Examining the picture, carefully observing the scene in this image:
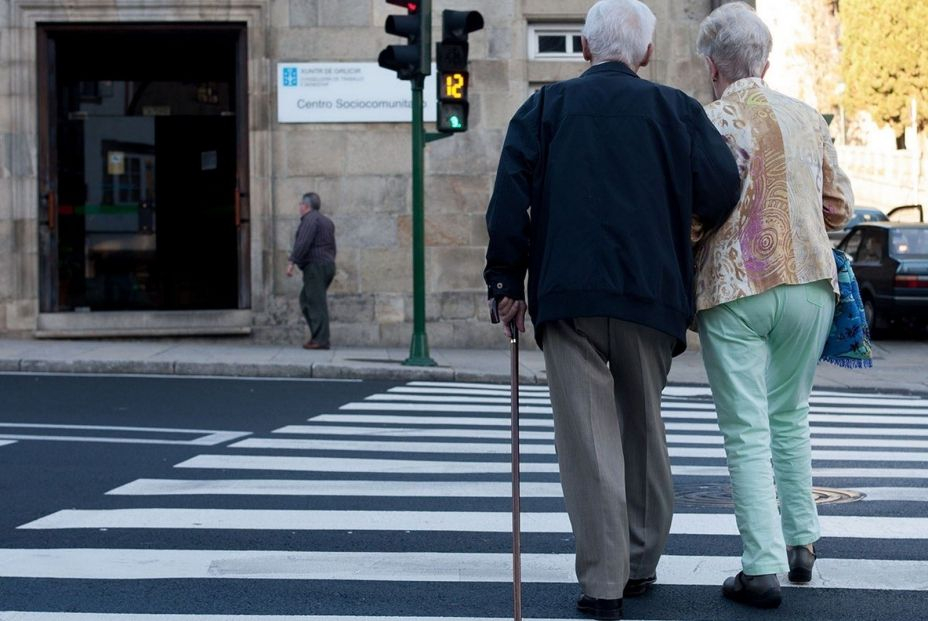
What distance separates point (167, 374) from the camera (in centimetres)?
1504

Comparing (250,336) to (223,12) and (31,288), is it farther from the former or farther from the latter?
(223,12)

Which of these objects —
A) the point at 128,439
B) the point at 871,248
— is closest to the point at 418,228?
the point at 128,439

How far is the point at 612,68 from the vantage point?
4.54 metres

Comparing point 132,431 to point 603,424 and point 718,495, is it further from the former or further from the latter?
point 603,424

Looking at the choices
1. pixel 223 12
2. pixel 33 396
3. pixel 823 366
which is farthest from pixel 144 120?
pixel 823 366

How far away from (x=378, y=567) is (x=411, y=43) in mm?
10242

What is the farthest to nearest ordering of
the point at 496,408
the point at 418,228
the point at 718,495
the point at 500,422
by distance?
the point at 418,228 → the point at 496,408 → the point at 500,422 → the point at 718,495

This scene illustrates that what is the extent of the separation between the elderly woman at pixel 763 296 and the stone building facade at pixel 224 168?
44.6 feet

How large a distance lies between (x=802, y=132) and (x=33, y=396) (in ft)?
29.2

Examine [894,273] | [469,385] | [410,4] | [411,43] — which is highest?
[410,4]

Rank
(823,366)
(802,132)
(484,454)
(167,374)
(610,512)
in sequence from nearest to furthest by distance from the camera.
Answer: (610,512) → (802,132) → (484,454) → (167,374) → (823,366)

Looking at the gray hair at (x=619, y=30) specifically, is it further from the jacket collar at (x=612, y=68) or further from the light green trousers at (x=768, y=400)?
the light green trousers at (x=768, y=400)

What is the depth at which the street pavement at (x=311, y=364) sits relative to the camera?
14.8m

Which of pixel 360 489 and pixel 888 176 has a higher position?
pixel 888 176
